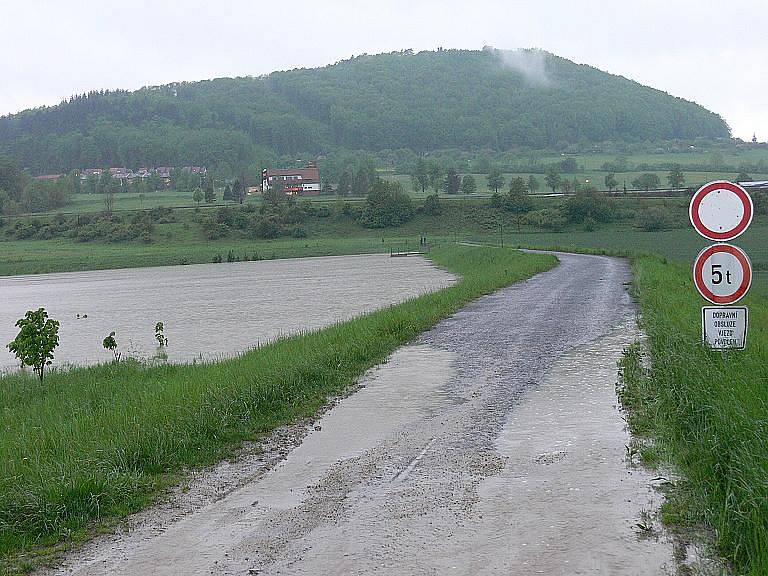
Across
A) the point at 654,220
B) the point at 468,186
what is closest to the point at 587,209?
the point at 654,220

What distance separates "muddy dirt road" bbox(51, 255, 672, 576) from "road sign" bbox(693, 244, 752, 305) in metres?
1.70

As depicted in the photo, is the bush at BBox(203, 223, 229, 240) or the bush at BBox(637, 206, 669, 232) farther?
the bush at BBox(203, 223, 229, 240)

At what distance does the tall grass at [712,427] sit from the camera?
564 centimetres

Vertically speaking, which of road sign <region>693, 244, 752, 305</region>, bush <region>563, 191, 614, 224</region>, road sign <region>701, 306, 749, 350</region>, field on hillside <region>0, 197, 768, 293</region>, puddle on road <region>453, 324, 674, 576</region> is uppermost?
road sign <region>693, 244, 752, 305</region>

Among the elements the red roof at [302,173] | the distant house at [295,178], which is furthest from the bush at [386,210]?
the red roof at [302,173]

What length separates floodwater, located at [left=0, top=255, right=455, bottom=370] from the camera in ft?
75.9

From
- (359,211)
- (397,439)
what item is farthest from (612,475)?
(359,211)

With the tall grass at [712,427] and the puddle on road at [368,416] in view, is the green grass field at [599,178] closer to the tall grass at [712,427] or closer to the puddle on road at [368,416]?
the puddle on road at [368,416]

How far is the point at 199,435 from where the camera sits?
363 inches

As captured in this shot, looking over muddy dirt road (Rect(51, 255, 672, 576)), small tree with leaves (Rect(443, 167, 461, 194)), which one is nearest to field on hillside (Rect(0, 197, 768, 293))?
small tree with leaves (Rect(443, 167, 461, 194))

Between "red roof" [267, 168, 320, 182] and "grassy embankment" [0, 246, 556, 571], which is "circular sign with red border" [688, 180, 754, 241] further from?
"red roof" [267, 168, 320, 182]

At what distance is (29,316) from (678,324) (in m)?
11.6

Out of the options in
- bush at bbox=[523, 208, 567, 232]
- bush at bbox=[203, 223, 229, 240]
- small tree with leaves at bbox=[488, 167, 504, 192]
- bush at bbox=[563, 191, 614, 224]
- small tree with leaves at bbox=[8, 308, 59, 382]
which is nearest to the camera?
small tree with leaves at bbox=[8, 308, 59, 382]

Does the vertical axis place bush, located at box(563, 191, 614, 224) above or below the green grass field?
below
